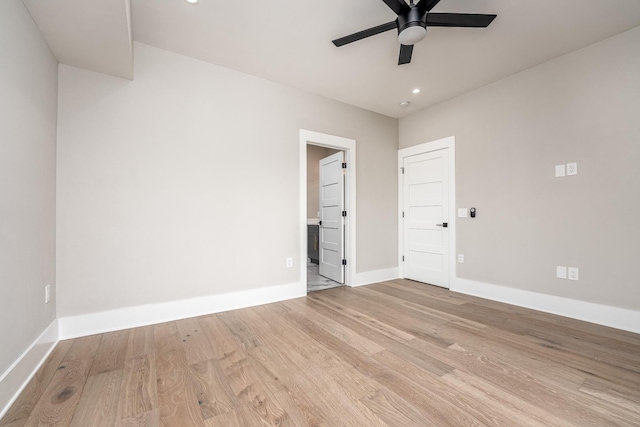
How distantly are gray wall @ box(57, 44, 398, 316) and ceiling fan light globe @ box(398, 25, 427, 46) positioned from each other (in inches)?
68.5

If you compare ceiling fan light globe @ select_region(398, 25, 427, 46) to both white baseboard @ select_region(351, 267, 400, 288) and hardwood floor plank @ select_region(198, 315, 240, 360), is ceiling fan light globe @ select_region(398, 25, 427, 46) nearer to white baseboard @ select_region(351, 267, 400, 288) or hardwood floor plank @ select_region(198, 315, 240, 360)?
hardwood floor plank @ select_region(198, 315, 240, 360)

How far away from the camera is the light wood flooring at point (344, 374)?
4.34 feet

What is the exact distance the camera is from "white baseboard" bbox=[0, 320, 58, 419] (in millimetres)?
1368

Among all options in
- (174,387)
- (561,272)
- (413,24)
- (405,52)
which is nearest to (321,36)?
(405,52)

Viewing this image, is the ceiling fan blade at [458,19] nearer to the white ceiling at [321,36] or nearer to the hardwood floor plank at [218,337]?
the white ceiling at [321,36]

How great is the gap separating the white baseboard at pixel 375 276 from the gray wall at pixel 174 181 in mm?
1071

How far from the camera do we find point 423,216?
408 centimetres

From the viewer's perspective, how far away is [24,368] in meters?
1.58

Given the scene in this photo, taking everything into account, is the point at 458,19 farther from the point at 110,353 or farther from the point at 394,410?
the point at 110,353

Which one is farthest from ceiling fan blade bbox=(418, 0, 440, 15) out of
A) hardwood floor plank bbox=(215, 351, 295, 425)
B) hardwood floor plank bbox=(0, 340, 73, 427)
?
hardwood floor plank bbox=(0, 340, 73, 427)

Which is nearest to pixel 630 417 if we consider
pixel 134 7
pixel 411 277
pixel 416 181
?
pixel 411 277

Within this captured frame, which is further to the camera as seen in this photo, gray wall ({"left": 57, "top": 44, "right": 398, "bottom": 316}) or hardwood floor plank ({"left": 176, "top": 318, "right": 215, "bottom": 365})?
gray wall ({"left": 57, "top": 44, "right": 398, "bottom": 316})

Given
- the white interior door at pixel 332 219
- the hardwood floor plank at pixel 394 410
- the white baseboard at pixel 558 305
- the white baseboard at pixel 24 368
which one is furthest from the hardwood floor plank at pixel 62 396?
the white baseboard at pixel 558 305

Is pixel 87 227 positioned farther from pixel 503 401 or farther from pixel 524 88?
pixel 524 88
